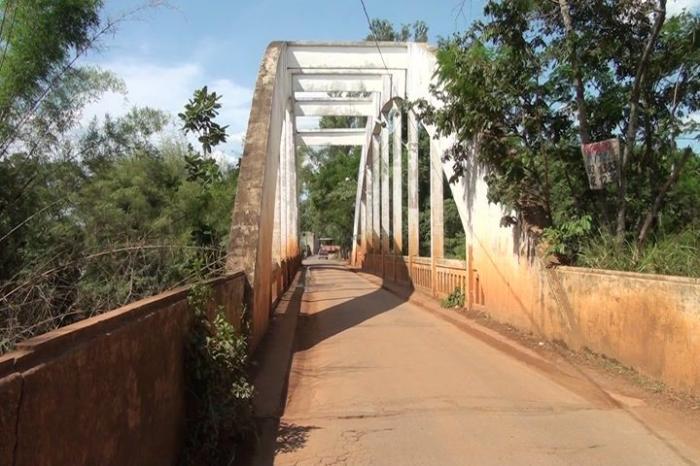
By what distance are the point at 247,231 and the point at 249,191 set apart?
0.95 meters

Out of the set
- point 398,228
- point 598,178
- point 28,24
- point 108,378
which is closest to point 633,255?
point 598,178

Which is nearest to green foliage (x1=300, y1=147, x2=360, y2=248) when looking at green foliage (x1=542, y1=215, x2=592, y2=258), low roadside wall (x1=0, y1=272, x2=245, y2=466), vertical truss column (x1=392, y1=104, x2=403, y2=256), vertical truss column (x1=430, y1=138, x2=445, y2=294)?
vertical truss column (x1=392, y1=104, x2=403, y2=256)

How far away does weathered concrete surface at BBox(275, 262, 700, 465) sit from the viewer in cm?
504

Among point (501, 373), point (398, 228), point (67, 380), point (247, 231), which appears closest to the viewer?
point (67, 380)

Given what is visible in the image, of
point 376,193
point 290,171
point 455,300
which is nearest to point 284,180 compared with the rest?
point 290,171

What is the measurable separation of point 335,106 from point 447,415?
26.1 metres

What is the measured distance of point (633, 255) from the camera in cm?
831

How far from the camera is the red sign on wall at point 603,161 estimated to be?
8922 mm

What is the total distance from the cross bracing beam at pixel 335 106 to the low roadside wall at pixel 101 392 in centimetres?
2649

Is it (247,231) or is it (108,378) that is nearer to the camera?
(108,378)

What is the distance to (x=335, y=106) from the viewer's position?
31.0m

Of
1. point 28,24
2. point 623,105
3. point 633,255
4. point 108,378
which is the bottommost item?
point 108,378

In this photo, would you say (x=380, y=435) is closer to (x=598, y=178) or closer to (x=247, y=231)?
(x=247, y=231)

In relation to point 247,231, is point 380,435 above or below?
below
